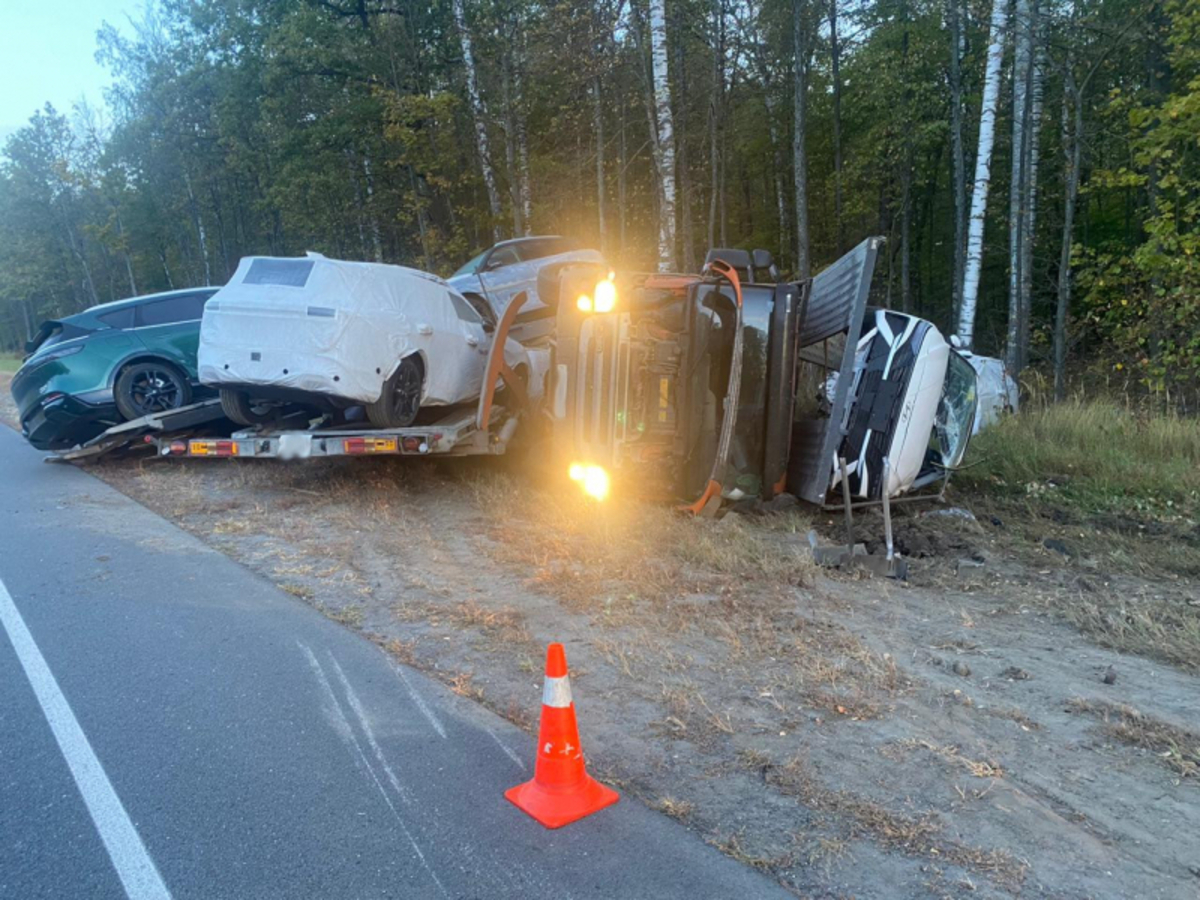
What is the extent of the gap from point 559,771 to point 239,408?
23.5 ft

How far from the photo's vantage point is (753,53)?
2089cm

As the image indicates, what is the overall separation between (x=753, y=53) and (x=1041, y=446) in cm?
1577

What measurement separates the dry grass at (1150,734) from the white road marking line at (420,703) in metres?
3.02

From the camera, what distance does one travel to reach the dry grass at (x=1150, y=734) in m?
3.35

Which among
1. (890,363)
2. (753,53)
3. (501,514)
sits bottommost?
(501,514)

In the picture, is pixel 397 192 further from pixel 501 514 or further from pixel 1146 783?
pixel 1146 783

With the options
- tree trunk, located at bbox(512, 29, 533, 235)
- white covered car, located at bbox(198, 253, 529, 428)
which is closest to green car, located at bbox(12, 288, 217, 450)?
white covered car, located at bbox(198, 253, 529, 428)

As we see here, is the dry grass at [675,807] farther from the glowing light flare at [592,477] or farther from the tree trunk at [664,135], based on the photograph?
the tree trunk at [664,135]

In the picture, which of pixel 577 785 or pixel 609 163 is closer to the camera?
pixel 577 785

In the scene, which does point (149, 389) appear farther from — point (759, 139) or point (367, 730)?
point (759, 139)

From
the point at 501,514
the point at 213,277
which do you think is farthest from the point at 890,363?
the point at 213,277

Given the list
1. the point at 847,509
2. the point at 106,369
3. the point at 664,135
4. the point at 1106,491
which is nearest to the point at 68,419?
the point at 106,369

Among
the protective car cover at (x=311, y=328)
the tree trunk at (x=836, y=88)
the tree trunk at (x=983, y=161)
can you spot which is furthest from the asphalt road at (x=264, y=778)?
the tree trunk at (x=836, y=88)

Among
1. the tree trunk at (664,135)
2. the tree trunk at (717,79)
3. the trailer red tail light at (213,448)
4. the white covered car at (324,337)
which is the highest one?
the tree trunk at (717,79)
